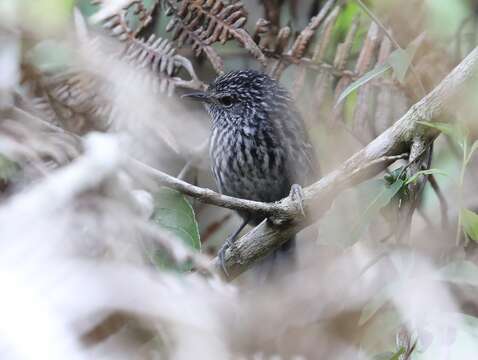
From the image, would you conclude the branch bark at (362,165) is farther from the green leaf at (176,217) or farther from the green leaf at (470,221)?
the green leaf at (470,221)

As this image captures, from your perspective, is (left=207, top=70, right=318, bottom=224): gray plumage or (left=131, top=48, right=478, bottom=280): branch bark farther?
(left=207, top=70, right=318, bottom=224): gray plumage

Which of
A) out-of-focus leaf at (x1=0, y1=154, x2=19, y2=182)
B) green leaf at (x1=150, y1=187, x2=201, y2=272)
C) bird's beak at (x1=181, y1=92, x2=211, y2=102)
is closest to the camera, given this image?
out-of-focus leaf at (x1=0, y1=154, x2=19, y2=182)

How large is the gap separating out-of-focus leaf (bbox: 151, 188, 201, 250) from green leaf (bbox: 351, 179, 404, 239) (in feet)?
1.80

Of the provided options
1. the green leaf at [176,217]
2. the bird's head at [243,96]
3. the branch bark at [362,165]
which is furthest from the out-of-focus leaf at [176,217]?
the bird's head at [243,96]

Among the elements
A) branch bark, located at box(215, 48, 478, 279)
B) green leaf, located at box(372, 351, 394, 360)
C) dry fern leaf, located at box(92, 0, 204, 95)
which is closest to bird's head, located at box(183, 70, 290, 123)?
dry fern leaf, located at box(92, 0, 204, 95)

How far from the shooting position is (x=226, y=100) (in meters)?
3.82

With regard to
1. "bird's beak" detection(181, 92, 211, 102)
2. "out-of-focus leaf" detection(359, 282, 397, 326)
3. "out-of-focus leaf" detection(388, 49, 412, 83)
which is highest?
"out-of-focus leaf" detection(388, 49, 412, 83)

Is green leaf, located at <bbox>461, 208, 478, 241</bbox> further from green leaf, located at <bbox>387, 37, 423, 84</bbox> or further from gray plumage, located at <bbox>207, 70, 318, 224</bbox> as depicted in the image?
gray plumage, located at <bbox>207, 70, 318, 224</bbox>

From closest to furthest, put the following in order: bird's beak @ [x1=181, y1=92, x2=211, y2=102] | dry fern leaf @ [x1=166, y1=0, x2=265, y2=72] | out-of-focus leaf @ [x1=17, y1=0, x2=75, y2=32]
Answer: out-of-focus leaf @ [x1=17, y1=0, x2=75, y2=32] → dry fern leaf @ [x1=166, y1=0, x2=265, y2=72] → bird's beak @ [x1=181, y1=92, x2=211, y2=102]

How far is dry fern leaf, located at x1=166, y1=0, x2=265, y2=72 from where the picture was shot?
3186mm

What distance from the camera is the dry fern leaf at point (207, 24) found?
10.5ft

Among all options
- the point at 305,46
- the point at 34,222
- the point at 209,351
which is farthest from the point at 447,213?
the point at 34,222

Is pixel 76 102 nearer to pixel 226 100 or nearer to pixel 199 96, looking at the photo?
pixel 199 96

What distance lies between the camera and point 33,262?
4.62 ft
